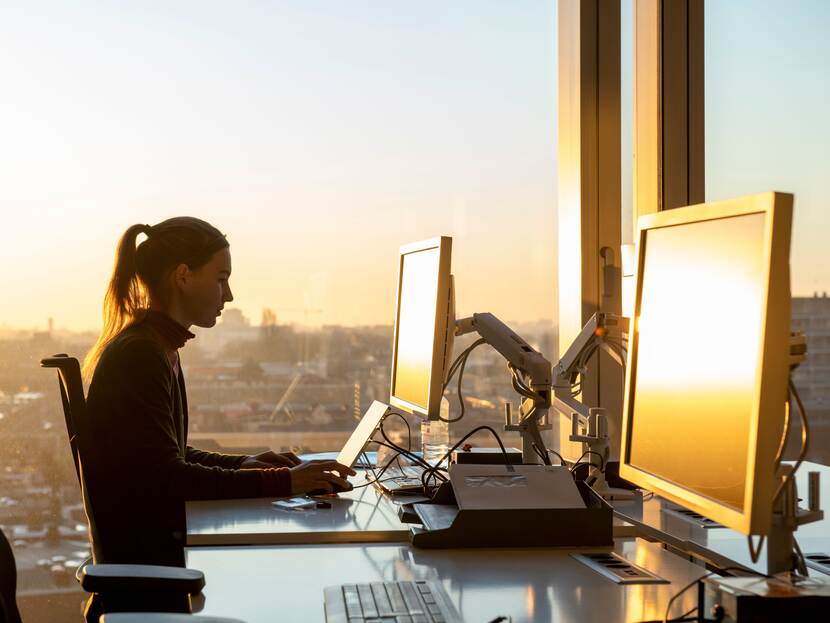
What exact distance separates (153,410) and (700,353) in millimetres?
1233

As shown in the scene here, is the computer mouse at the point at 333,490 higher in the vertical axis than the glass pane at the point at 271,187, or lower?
lower

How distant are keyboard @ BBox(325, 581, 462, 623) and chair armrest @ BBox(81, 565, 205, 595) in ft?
0.66

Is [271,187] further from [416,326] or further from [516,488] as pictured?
[516,488]

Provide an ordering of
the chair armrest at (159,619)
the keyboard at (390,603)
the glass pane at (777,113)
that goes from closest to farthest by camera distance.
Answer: the chair armrest at (159,619)
the keyboard at (390,603)
the glass pane at (777,113)

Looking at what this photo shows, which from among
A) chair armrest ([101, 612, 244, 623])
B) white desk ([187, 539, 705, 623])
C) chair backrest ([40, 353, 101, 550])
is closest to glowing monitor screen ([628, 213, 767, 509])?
white desk ([187, 539, 705, 623])

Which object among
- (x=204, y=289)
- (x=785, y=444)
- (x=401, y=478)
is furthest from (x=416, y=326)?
(x=785, y=444)

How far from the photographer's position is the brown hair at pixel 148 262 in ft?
7.54

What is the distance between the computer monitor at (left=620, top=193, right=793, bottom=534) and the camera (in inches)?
42.6

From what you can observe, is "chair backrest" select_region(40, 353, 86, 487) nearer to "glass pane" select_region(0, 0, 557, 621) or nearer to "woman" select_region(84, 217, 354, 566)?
"woman" select_region(84, 217, 354, 566)

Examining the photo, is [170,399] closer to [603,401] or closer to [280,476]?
[280,476]

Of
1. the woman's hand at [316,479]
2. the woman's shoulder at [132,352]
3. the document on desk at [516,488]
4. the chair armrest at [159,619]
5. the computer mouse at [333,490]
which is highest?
the woman's shoulder at [132,352]

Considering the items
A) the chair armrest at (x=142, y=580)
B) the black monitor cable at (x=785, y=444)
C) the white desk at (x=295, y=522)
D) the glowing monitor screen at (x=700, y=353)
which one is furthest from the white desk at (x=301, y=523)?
the black monitor cable at (x=785, y=444)

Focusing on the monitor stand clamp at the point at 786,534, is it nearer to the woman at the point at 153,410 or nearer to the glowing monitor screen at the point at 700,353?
the glowing monitor screen at the point at 700,353

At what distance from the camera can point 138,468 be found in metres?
2.05
